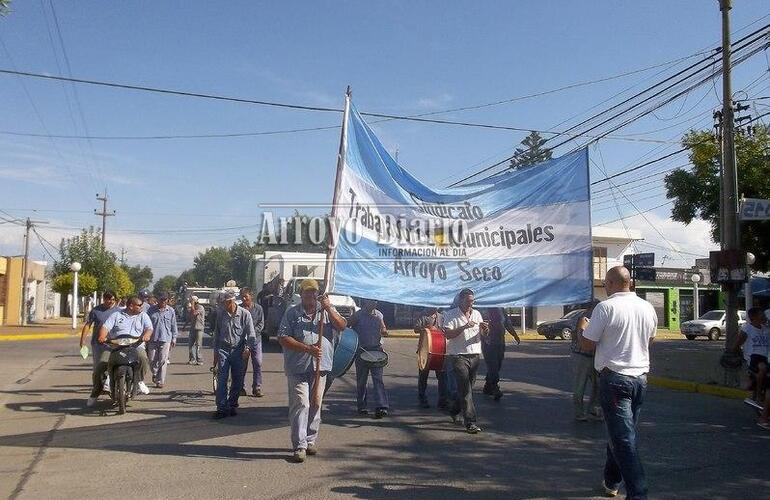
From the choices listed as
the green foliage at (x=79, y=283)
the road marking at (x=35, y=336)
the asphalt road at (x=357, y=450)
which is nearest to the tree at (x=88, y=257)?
the green foliage at (x=79, y=283)

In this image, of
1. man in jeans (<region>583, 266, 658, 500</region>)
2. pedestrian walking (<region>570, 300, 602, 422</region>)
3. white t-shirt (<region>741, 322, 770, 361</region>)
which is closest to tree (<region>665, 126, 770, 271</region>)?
white t-shirt (<region>741, 322, 770, 361</region>)

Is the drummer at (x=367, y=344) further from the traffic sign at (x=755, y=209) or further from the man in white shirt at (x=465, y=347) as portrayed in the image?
the traffic sign at (x=755, y=209)

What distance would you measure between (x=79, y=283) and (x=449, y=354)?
40.4 meters

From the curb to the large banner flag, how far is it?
6.90 metres

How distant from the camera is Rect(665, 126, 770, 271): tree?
21438 mm

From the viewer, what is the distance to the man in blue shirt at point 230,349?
974 centimetres

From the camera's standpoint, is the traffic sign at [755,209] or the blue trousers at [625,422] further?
the traffic sign at [755,209]

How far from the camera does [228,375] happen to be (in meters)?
9.93

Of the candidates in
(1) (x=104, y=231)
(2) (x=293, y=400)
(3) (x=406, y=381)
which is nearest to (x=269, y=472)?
(2) (x=293, y=400)

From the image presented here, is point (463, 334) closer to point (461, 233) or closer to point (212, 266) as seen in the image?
point (461, 233)

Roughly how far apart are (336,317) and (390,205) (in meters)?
1.43

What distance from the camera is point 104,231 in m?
56.2

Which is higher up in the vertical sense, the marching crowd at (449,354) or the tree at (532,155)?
the tree at (532,155)

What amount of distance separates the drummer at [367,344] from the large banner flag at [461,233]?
7.26ft
